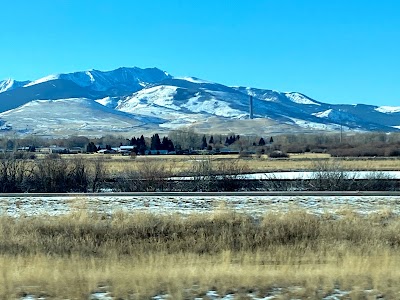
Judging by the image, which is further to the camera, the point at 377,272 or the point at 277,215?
the point at 277,215

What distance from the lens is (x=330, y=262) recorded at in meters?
15.5

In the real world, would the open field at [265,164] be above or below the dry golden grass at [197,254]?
above

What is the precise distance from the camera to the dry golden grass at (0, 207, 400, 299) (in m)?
10.4

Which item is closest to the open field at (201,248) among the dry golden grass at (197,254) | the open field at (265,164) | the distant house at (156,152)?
the dry golden grass at (197,254)

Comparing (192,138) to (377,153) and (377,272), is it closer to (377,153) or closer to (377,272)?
(377,153)

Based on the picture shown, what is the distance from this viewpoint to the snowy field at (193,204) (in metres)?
26.4

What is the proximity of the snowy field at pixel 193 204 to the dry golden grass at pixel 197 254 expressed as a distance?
1.36 metres

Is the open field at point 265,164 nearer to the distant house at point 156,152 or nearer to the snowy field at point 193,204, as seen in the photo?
the snowy field at point 193,204

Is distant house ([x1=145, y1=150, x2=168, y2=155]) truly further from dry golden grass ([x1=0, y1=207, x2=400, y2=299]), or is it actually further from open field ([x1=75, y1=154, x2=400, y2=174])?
dry golden grass ([x1=0, y1=207, x2=400, y2=299])

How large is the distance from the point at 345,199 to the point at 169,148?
12852 cm

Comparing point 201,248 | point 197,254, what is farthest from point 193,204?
point 197,254

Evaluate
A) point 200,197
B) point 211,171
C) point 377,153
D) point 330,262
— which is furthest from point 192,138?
point 330,262

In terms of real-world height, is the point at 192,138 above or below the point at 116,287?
above

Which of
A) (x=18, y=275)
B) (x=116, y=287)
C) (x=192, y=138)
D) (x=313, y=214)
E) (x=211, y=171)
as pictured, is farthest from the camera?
(x=192, y=138)
